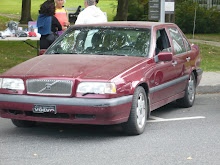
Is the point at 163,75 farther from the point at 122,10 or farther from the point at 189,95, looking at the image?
the point at 122,10

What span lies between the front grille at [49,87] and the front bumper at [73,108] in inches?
3.4

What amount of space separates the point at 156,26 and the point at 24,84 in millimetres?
2544

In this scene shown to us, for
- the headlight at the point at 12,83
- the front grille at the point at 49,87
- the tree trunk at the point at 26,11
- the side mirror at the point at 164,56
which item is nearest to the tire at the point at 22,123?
the headlight at the point at 12,83

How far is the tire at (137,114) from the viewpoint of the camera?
720 cm

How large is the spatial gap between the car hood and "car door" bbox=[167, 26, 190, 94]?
4.29ft

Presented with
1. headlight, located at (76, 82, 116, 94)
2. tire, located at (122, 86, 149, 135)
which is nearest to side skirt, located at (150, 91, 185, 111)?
tire, located at (122, 86, 149, 135)

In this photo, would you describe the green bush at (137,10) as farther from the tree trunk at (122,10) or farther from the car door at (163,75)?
the car door at (163,75)

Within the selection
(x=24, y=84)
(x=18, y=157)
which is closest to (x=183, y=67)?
(x=24, y=84)

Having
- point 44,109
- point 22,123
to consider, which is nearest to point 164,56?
point 44,109

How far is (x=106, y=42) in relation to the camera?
823 cm

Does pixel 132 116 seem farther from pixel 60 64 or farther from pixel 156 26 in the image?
pixel 156 26

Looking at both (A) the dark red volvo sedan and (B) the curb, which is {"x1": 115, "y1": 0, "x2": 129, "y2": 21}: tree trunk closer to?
(B) the curb

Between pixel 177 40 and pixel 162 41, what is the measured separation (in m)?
0.67

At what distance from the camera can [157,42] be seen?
8695mm
